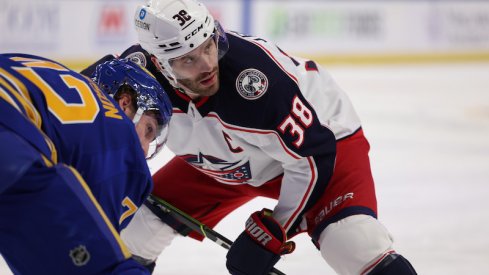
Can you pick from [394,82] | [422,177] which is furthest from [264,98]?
[394,82]

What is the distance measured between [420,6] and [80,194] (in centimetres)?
789

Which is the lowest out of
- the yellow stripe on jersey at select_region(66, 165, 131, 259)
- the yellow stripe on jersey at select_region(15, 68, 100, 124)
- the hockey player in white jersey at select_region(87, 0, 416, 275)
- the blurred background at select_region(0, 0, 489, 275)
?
the blurred background at select_region(0, 0, 489, 275)

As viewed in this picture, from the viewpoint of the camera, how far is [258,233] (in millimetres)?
2521

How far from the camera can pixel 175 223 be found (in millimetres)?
2949

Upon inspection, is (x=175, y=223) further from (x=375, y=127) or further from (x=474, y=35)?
(x=474, y=35)

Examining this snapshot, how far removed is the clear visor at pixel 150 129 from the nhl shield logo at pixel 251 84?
423 mm

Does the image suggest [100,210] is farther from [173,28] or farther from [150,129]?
[173,28]

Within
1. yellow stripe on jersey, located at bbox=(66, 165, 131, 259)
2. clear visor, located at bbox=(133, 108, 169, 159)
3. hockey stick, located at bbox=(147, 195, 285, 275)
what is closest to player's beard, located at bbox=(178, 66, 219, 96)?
clear visor, located at bbox=(133, 108, 169, 159)

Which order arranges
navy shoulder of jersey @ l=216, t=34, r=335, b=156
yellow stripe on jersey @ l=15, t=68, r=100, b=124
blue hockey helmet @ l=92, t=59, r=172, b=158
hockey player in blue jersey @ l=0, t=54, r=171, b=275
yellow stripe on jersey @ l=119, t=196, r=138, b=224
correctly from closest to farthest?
hockey player in blue jersey @ l=0, t=54, r=171, b=275 → yellow stripe on jersey @ l=15, t=68, r=100, b=124 → yellow stripe on jersey @ l=119, t=196, r=138, b=224 → blue hockey helmet @ l=92, t=59, r=172, b=158 → navy shoulder of jersey @ l=216, t=34, r=335, b=156

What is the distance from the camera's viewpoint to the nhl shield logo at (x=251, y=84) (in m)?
2.44

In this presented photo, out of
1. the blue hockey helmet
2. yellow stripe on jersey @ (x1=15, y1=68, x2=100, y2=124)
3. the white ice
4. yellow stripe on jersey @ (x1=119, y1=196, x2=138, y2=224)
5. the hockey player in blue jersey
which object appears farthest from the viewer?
the white ice

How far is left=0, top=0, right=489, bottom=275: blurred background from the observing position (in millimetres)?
3303

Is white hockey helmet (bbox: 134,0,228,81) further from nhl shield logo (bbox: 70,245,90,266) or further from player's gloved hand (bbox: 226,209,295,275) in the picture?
nhl shield logo (bbox: 70,245,90,266)

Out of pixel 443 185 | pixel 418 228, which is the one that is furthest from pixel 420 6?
pixel 418 228
